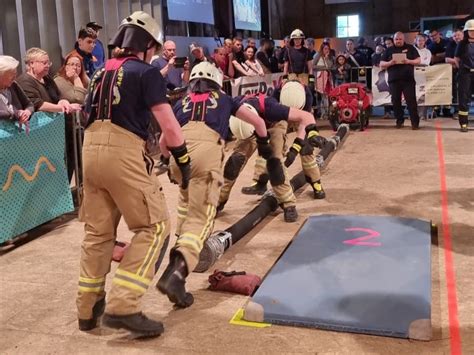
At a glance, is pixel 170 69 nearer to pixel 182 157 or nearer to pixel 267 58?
pixel 267 58

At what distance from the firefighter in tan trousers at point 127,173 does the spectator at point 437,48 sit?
38.8 feet

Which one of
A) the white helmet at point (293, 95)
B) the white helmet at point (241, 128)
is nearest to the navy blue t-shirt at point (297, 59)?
the white helmet at point (293, 95)

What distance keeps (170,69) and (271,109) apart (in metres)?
4.63

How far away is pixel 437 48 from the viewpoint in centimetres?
1437

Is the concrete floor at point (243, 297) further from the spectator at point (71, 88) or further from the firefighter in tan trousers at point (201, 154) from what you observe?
the spectator at point (71, 88)

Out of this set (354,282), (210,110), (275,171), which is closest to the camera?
(354,282)

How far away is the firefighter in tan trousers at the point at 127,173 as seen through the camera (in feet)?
11.1

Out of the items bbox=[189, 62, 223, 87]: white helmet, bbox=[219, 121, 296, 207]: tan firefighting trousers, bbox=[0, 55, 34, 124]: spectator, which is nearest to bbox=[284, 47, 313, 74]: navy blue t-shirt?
bbox=[219, 121, 296, 207]: tan firefighting trousers

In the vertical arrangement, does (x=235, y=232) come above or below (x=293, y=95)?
below

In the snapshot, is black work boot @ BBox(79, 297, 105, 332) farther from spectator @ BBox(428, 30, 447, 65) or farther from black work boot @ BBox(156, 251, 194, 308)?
spectator @ BBox(428, 30, 447, 65)

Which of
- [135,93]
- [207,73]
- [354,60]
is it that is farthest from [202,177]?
[354,60]

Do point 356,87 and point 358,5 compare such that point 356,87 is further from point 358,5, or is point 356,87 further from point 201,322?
point 358,5

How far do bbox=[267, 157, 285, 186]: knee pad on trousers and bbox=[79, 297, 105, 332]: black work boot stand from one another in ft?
7.50

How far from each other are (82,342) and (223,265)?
1.52m
